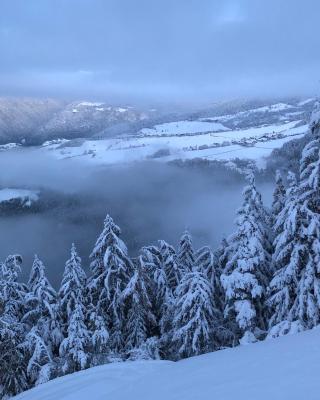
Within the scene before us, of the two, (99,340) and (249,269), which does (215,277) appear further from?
(99,340)

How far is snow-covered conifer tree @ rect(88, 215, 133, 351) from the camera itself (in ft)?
95.0

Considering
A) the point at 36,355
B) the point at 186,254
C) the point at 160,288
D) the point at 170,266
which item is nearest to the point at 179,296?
the point at 160,288

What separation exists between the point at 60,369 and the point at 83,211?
5231 inches

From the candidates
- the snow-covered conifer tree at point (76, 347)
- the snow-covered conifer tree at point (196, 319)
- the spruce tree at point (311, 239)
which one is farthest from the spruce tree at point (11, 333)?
the spruce tree at point (311, 239)

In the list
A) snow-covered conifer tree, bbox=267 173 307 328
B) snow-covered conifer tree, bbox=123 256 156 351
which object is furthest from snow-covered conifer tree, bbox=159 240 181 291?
snow-covered conifer tree, bbox=267 173 307 328

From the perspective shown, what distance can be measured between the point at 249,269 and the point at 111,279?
12.0 metres

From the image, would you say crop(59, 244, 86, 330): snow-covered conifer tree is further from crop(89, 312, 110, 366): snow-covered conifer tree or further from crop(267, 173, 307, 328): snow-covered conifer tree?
crop(267, 173, 307, 328): snow-covered conifer tree

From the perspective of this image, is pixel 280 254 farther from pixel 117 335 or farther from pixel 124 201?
pixel 124 201

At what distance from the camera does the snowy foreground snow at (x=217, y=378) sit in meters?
6.96

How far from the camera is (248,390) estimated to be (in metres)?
7.04

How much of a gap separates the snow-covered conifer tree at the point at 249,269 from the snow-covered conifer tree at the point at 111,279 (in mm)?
9350

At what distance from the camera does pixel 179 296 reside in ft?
80.7

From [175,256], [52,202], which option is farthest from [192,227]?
[175,256]

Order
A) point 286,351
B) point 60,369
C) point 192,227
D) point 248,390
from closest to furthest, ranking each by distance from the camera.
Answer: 1. point 248,390
2. point 286,351
3. point 60,369
4. point 192,227
